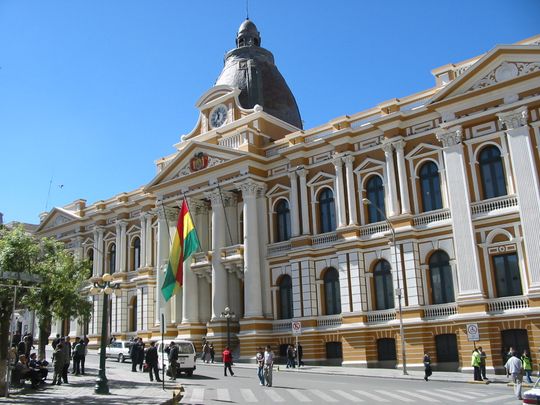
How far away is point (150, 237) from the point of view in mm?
50875

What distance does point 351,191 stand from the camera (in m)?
36.8

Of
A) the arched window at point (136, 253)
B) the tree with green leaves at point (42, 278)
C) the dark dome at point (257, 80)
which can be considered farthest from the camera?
the arched window at point (136, 253)

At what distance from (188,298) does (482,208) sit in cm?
2241

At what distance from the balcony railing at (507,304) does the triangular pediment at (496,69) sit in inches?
444

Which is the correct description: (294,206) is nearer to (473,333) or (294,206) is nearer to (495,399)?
(473,333)

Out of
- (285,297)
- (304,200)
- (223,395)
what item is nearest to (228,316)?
(285,297)

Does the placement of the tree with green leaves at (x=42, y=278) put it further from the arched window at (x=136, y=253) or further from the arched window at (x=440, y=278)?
the arched window at (x=440, y=278)

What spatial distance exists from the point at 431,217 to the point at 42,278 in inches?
833

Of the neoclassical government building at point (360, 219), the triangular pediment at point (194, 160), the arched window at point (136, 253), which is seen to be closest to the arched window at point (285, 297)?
the neoclassical government building at point (360, 219)

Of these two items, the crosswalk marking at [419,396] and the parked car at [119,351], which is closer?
the crosswalk marking at [419,396]

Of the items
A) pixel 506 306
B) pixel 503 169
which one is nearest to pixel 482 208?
pixel 503 169

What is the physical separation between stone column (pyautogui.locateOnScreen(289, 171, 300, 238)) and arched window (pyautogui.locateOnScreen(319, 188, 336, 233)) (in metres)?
1.62

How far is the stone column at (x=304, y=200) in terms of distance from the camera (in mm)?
38812

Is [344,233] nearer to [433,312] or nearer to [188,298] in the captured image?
[433,312]
